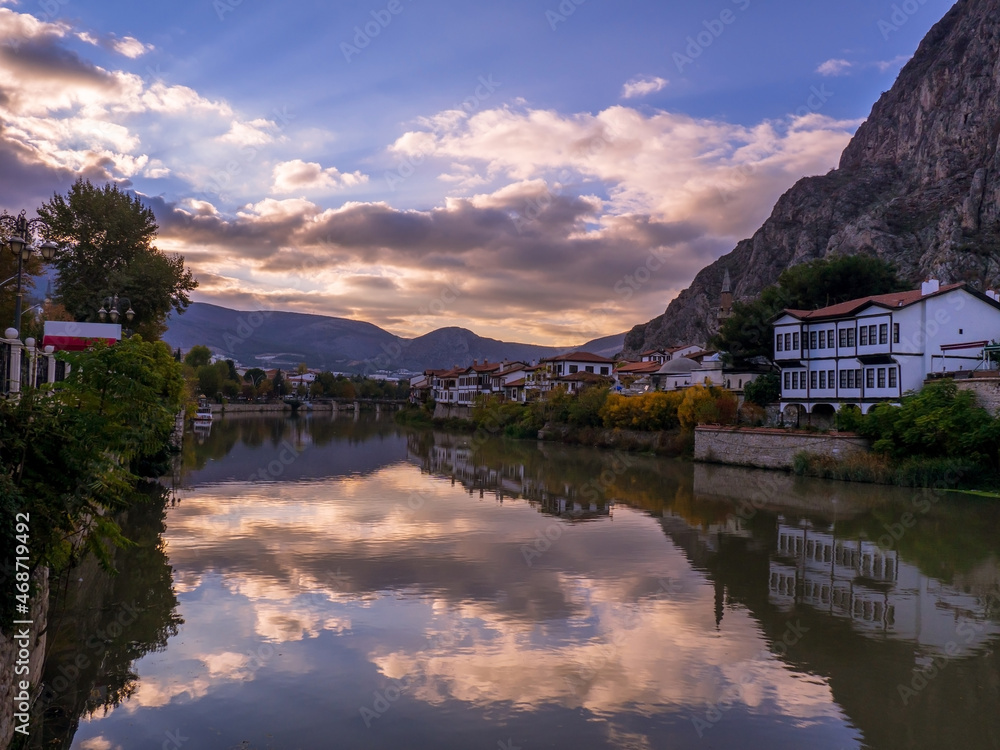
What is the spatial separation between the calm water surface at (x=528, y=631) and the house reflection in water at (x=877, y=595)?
0.29 ft

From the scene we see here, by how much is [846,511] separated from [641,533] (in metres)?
10.1

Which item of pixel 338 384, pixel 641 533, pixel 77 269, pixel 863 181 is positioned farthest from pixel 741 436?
pixel 338 384

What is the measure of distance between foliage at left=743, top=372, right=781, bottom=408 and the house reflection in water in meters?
29.5

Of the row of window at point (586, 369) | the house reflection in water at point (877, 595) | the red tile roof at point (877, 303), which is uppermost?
the red tile roof at point (877, 303)

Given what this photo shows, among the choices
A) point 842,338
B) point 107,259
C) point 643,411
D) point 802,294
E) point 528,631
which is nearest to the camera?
point 528,631

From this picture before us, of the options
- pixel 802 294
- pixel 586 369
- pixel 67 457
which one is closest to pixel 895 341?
pixel 802 294

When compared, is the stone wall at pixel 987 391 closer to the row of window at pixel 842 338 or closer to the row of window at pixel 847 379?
the row of window at pixel 847 379

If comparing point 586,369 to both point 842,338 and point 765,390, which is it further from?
point 842,338

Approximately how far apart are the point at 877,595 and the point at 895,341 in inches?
1137

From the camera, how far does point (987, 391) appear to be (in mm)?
34938

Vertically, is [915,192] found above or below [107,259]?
above

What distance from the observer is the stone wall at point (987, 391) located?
1352 inches

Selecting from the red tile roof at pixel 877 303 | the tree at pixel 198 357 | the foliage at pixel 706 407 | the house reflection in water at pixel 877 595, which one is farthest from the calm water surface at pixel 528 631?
the tree at pixel 198 357

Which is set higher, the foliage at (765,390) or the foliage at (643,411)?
the foliage at (765,390)
